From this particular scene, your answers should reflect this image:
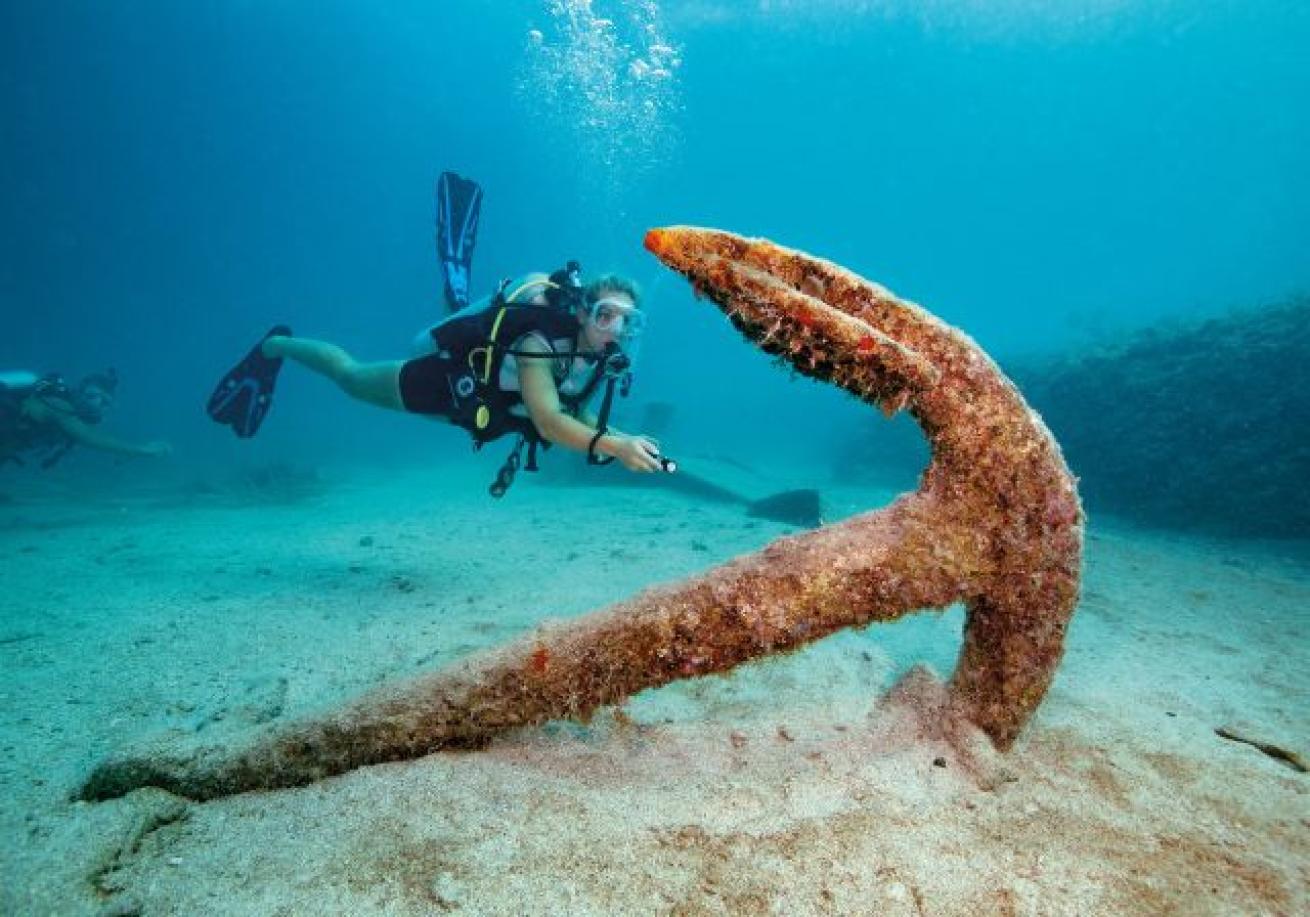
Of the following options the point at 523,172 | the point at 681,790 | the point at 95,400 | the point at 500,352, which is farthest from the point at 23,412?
the point at 523,172

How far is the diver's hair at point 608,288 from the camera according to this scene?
204 inches

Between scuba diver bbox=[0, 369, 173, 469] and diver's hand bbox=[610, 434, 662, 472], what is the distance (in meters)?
12.0

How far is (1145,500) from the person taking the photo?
10.7 meters

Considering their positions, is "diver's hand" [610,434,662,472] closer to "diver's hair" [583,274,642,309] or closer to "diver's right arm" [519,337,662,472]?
"diver's right arm" [519,337,662,472]

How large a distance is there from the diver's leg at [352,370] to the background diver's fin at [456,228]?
161 centimetres

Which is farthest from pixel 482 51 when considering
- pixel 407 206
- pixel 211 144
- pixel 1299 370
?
pixel 1299 370

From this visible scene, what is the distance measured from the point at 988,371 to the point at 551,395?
332 centimetres

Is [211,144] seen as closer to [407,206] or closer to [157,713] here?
[407,206]

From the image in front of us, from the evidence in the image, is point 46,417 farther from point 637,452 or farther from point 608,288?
point 637,452

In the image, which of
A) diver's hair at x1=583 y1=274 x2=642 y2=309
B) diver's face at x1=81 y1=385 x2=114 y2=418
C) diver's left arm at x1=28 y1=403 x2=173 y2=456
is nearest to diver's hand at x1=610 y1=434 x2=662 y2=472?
diver's hair at x1=583 y1=274 x2=642 y2=309

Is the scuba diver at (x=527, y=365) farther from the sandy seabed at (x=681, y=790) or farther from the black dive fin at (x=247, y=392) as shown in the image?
the black dive fin at (x=247, y=392)

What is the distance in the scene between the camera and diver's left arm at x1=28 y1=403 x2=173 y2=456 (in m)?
10.5

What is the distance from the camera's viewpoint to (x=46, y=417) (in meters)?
10.6

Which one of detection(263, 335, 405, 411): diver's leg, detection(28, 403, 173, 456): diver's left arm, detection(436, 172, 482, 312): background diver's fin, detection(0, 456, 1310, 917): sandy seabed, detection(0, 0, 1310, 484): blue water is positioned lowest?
detection(28, 403, 173, 456): diver's left arm
